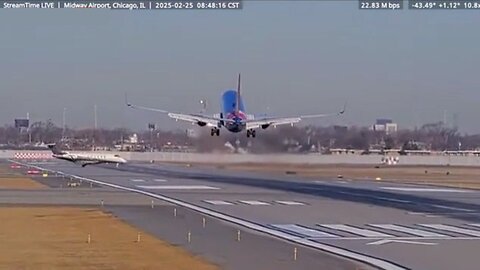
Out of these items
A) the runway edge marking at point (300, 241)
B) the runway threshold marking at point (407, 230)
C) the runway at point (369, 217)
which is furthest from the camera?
the runway threshold marking at point (407, 230)

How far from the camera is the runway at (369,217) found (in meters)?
26.5

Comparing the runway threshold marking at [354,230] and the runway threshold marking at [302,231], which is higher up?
the runway threshold marking at [302,231]

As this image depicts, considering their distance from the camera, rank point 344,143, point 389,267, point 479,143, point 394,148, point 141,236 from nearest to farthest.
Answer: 1. point 389,267
2. point 141,236
3. point 344,143
4. point 394,148
5. point 479,143

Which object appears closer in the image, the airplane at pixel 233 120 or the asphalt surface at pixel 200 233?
the asphalt surface at pixel 200 233

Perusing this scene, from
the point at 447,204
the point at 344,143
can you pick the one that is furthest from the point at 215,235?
the point at 344,143

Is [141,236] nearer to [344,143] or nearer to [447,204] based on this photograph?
[447,204]

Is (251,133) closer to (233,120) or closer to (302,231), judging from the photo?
(233,120)

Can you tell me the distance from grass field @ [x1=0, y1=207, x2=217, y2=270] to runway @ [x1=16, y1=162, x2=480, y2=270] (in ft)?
16.4

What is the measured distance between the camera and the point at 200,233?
104 ft

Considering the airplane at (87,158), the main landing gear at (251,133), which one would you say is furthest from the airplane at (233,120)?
the airplane at (87,158)

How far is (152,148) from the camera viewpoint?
179 metres

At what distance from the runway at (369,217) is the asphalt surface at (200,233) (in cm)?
128

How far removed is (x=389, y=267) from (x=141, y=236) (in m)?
9.78

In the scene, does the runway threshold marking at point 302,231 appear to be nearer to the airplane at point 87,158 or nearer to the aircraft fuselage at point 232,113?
the aircraft fuselage at point 232,113
